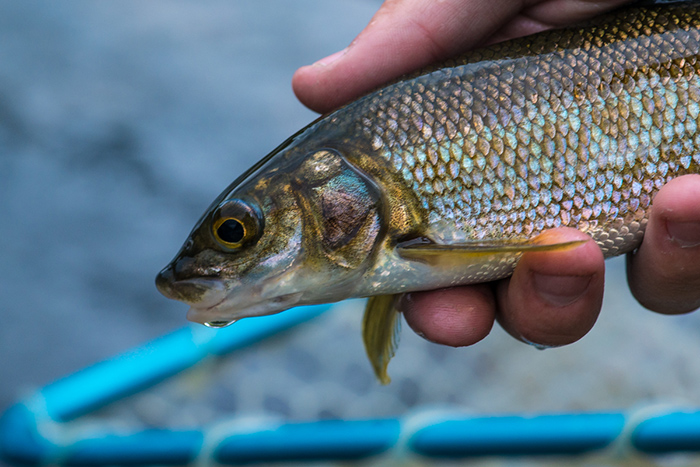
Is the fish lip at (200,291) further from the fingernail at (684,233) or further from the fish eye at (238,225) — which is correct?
the fingernail at (684,233)

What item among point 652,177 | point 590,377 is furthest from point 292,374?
point 652,177

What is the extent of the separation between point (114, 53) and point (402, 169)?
18.8 ft

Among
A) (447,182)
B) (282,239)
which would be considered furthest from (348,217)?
(447,182)

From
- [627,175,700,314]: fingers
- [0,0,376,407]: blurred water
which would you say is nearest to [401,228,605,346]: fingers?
[627,175,700,314]: fingers

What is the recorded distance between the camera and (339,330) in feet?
12.6

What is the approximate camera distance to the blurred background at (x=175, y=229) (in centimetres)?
352

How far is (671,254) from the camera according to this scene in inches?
75.2

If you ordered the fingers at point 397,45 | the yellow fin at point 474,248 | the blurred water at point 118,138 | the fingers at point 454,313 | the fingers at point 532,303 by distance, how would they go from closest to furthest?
the yellow fin at point 474,248 → the fingers at point 532,303 → the fingers at point 454,313 → the fingers at point 397,45 → the blurred water at point 118,138

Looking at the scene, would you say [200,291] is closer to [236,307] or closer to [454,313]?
[236,307]

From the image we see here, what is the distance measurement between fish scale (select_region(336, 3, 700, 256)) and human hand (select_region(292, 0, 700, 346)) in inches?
3.4

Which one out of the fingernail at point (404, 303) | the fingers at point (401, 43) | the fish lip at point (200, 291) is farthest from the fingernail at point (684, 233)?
the fish lip at point (200, 291)

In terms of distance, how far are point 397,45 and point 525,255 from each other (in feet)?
3.19

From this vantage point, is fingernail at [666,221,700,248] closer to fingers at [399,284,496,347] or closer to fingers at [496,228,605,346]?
fingers at [496,228,605,346]

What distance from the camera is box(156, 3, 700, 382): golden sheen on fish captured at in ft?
5.59
